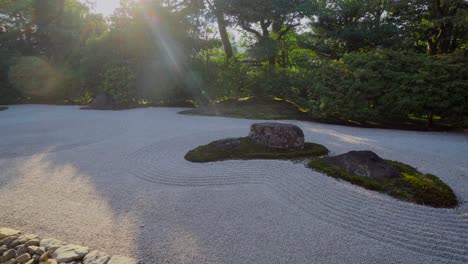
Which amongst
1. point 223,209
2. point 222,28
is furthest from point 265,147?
point 222,28

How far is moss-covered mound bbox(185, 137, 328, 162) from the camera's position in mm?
5504

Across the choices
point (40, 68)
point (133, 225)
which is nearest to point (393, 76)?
point (133, 225)

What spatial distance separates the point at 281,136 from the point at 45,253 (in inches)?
183

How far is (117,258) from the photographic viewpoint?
103 inches

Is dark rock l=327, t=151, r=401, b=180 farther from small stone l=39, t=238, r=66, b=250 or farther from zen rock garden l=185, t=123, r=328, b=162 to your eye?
small stone l=39, t=238, r=66, b=250

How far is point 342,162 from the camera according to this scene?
480cm

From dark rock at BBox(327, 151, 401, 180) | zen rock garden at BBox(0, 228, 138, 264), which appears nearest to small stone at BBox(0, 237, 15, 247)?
zen rock garden at BBox(0, 228, 138, 264)

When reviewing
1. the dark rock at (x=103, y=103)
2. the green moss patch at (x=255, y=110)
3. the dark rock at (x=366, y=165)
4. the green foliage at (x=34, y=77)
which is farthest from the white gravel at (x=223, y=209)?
the green foliage at (x=34, y=77)

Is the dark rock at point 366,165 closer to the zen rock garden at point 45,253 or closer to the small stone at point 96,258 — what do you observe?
the zen rock garden at point 45,253

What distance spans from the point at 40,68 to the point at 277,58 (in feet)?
53.0

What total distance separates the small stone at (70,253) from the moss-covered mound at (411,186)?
3865mm

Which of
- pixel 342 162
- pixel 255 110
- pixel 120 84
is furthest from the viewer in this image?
pixel 120 84

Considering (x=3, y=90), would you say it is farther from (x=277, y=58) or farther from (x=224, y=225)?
(x=224, y=225)

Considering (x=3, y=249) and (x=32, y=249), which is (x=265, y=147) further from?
(x=3, y=249)
